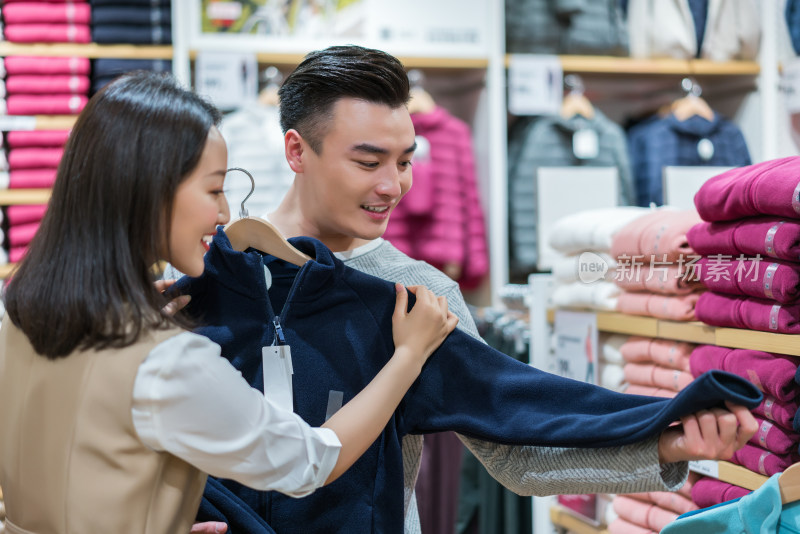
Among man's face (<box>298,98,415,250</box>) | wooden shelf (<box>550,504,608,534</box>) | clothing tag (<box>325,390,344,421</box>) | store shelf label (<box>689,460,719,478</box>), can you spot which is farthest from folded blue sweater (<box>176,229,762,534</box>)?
wooden shelf (<box>550,504,608,534</box>)

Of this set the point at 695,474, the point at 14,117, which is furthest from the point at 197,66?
the point at 695,474

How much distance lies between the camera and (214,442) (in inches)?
39.1

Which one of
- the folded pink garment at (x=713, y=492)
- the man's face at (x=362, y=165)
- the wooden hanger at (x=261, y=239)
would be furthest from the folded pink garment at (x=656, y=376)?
the wooden hanger at (x=261, y=239)

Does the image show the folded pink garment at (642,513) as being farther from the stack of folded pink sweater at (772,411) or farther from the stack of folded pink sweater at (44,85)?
the stack of folded pink sweater at (44,85)

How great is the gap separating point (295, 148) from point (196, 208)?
519mm

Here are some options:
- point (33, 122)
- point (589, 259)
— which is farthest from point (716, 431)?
point (33, 122)

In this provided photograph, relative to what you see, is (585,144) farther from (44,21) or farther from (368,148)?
(368,148)

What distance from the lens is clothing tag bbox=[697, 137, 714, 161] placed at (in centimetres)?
374

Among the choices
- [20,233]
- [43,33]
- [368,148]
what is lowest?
[20,233]

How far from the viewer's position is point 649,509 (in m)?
1.95

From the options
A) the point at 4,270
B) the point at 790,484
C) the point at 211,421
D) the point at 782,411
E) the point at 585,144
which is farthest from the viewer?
the point at 585,144

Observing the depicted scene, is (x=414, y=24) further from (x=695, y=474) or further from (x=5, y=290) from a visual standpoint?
(x=5, y=290)

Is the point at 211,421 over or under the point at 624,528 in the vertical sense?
over

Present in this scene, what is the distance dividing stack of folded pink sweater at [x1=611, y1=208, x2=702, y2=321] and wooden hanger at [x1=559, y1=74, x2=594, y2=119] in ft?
5.81
